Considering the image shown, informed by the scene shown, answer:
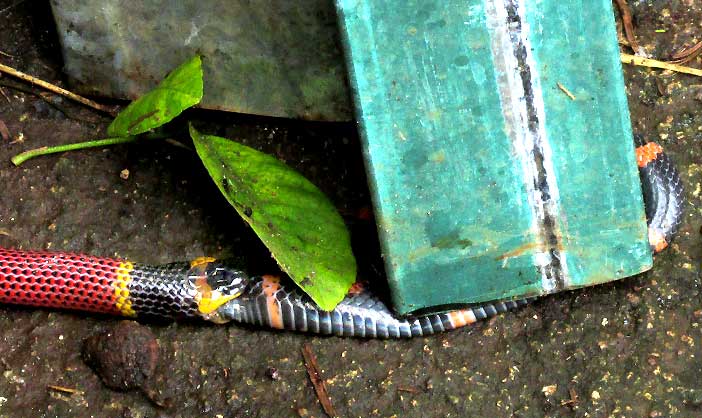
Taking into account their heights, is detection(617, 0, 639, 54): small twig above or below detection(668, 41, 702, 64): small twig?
above

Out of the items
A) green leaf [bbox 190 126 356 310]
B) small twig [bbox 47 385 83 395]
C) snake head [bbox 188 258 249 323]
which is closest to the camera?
green leaf [bbox 190 126 356 310]

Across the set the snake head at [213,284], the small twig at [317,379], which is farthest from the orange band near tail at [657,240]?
the snake head at [213,284]

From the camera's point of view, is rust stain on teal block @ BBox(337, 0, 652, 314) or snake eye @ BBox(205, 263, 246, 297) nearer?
rust stain on teal block @ BBox(337, 0, 652, 314)

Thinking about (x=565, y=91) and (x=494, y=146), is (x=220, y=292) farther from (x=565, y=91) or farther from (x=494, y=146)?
(x=565, y=91)

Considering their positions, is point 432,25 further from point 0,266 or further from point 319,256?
point 0,266

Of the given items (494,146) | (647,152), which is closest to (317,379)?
(494,146)

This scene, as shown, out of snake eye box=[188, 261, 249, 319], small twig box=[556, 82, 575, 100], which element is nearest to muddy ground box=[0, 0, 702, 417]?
snake eye box=[188, 261, 249, 319]

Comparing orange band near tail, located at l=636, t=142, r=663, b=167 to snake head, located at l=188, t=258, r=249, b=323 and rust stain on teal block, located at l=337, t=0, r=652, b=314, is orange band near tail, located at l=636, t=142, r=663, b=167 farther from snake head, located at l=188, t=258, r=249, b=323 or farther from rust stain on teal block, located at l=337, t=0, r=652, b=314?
snake head, located at l=188, t=258, r=249, b=323

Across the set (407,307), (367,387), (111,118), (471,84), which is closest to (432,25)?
(471,84)
